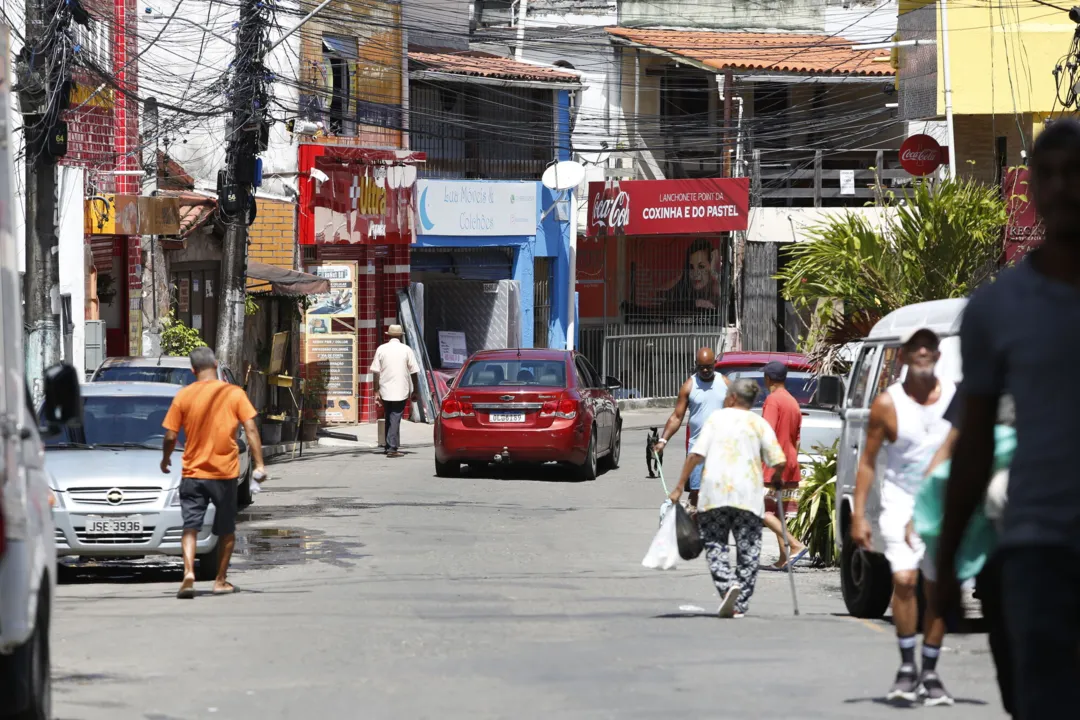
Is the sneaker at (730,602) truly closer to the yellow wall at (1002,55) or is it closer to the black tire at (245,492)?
the black tire at (245,492)

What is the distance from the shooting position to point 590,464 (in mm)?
21250

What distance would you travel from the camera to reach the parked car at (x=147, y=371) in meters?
18.4

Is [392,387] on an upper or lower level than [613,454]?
upper

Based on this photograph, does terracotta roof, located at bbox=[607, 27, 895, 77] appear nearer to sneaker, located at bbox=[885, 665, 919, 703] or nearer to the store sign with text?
the store sign with text

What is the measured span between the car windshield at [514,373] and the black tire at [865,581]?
1038cm

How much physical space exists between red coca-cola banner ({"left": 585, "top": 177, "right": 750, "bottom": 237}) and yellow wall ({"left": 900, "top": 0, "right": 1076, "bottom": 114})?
42.4ft

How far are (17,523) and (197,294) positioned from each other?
22.5 meters

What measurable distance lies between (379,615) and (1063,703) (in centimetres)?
730

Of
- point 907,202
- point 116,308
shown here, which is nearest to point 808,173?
point 116,308

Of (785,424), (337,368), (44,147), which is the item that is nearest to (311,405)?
(337,368)

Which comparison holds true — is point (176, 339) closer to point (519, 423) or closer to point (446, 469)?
point (446, 469)

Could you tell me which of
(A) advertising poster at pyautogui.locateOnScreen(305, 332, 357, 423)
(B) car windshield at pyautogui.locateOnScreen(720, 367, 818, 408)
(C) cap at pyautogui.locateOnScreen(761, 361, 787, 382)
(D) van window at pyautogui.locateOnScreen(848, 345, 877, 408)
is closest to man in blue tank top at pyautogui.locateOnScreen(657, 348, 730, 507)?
(C) cap at pyautogui.locateOnScreen(761, 361, 787, 382)

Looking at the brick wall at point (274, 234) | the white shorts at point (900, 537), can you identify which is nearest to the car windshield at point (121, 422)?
the white shorts at point (900, 537)

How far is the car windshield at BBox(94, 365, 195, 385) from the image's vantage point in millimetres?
18406
